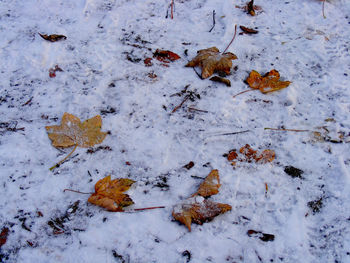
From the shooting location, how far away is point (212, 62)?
8.69ft

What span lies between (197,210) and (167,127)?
74 centimetres

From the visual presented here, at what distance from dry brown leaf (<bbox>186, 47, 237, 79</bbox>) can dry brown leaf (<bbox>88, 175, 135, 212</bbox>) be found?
125 cm

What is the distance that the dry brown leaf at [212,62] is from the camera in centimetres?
264

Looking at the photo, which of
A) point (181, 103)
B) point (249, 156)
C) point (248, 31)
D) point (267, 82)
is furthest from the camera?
point (248, 31)

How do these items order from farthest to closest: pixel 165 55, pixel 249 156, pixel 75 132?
pixel 165 55, pixel 75 132, pixel 249 156

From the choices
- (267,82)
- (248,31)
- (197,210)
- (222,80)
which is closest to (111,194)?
(197,210)

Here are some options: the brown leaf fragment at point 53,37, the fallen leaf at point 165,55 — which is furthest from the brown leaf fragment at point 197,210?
the brown leaf fragment at point 53,37

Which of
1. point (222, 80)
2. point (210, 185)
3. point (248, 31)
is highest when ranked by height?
point (248, 31)

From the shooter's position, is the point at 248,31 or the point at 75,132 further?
the point at 248,31

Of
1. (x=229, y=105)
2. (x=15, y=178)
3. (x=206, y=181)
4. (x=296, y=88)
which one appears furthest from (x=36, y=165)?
(x=296, y=88)

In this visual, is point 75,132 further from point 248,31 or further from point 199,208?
point 248,31

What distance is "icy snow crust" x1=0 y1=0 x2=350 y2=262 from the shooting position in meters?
1.70

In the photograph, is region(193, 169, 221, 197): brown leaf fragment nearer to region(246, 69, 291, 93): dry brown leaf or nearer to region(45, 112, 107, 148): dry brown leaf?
region(45, 112, 107, 148): dry brown leaf

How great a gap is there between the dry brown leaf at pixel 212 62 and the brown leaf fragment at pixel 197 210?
1.24 meters
